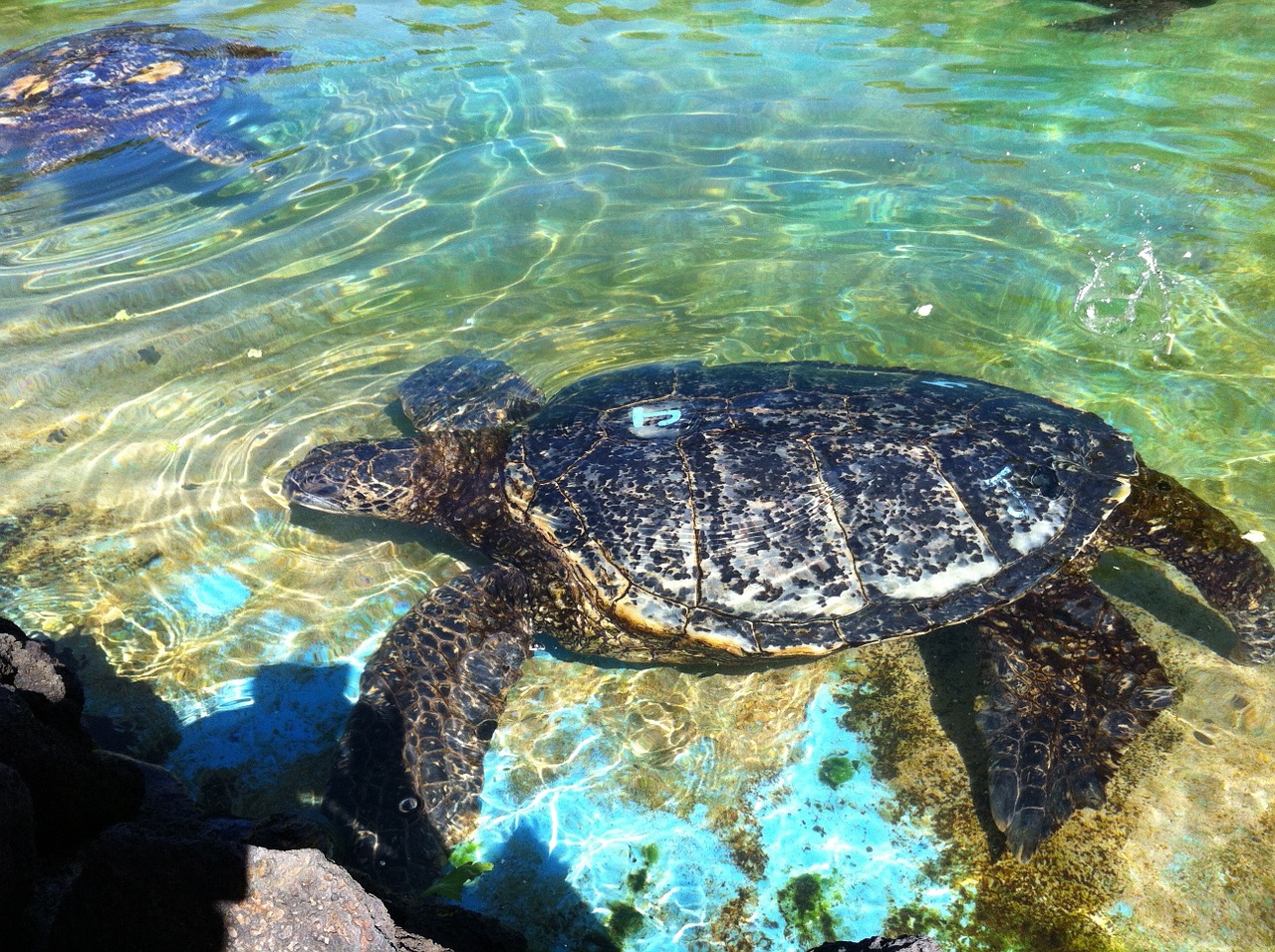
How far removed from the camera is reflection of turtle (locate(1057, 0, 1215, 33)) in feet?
36.0

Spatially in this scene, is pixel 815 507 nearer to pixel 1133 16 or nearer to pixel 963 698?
pixel 963 698

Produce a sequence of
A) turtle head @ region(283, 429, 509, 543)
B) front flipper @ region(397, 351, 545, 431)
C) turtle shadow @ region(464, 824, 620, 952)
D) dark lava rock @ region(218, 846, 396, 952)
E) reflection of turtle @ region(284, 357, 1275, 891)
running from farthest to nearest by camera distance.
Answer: front flipper @ region(397, 351, 545, 431)
turtle head @ region(283, 429, 509, 543)
reflection of turtle @ region(284, 357, 1275, 891)
turtle shadow @ region(464, 824, 620, 952)
dark lava rock @ region(218, 846, 396, 952)

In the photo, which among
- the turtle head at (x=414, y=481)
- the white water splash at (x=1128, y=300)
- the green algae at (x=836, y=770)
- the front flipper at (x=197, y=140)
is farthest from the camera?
the front flipper at (x=197, y=140)

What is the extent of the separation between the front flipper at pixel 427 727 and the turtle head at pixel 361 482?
723 millimetres

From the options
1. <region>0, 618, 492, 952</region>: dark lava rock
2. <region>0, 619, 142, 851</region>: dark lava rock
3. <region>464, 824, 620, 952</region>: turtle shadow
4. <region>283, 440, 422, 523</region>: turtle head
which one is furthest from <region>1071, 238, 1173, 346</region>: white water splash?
<region>0, 619, 142, 851</region>: dark lava rock

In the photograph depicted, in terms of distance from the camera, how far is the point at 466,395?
5.66m

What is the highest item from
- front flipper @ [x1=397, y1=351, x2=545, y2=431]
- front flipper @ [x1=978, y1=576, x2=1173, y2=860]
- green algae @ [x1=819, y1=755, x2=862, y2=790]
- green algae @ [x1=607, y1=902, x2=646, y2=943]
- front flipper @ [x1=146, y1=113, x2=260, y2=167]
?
front flipper @ [x1=146, y1=113, x2=260, y2=167]

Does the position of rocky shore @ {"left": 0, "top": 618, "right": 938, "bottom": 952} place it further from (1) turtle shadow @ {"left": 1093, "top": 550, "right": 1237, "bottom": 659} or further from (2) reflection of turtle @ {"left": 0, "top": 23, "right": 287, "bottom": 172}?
(2) reflection of turtle @ {"left": 0, "top": 23, "right": 287, "bottom": 172}

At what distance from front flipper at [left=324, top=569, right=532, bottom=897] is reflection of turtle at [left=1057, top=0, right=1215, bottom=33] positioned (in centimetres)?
1193

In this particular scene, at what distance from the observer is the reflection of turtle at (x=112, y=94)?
27.4 ft

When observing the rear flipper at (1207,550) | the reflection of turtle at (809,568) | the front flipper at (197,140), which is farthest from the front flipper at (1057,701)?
the front flipper at (197,140)

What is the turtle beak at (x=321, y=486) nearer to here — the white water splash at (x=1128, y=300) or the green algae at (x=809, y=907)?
the green algae at (x=809, y=907)

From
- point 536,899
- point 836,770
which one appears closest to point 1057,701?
point 836,770

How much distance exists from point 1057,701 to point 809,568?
1363mm
